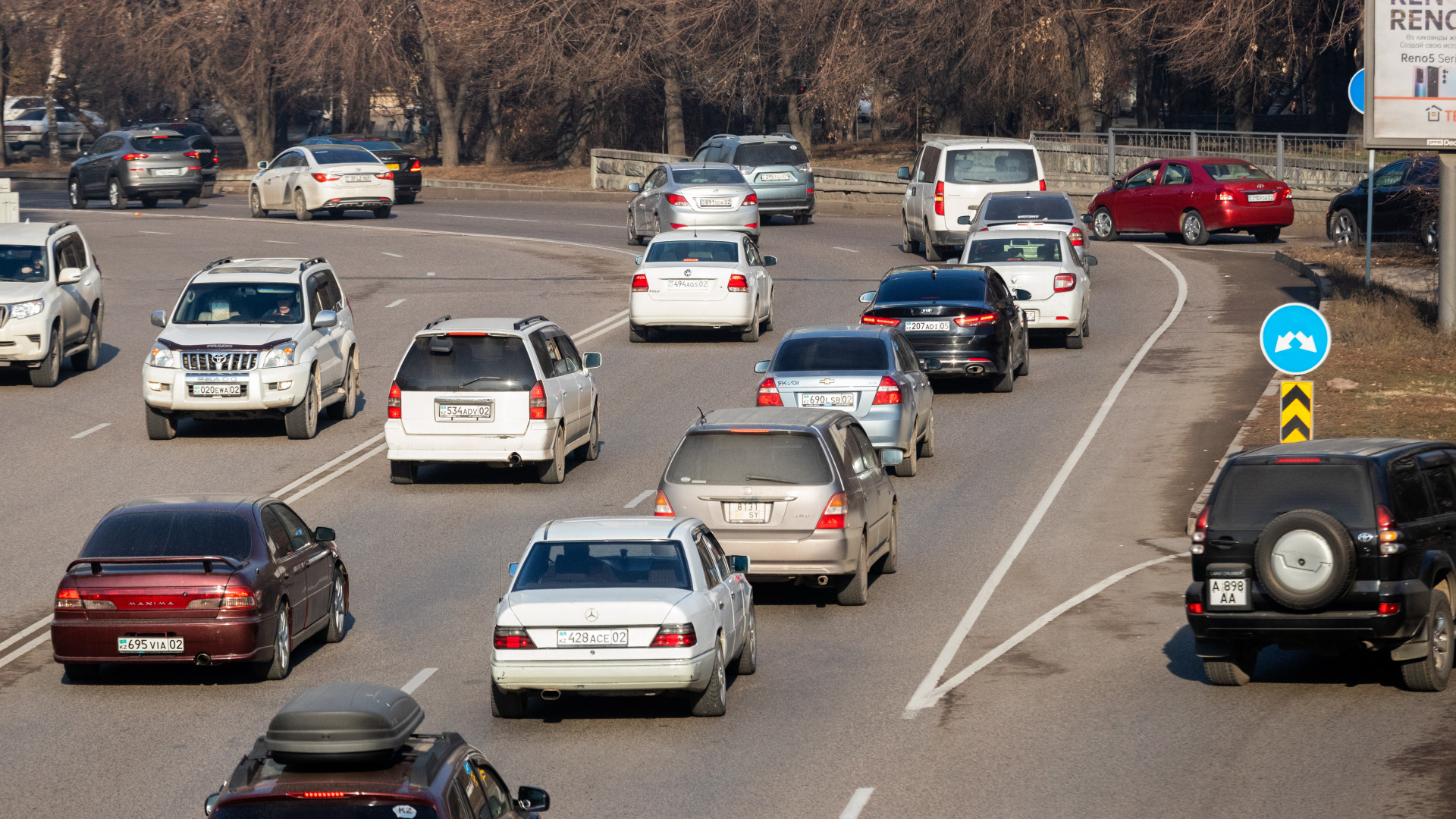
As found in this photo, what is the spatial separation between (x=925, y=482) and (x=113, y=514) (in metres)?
9.33

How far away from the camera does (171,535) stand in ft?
43.3

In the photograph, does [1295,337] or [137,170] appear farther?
[137,170]

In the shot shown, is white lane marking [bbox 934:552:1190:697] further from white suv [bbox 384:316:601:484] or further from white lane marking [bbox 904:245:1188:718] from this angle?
white suv [bbox 384:316:601:484]

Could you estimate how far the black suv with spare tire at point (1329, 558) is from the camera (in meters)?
12.0

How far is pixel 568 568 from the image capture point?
39.6 ft

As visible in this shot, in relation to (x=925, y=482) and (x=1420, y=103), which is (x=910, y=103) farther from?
(x=925, y=482)

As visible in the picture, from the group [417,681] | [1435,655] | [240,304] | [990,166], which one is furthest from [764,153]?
[1435,655]

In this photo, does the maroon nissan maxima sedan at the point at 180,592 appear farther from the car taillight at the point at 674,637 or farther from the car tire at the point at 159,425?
the car tire at the point at 159,425

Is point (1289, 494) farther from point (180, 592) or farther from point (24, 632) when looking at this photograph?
point (24, 632)

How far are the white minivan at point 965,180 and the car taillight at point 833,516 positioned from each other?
20.3m

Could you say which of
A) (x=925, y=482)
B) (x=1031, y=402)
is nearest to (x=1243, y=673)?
(x=925, y=482)

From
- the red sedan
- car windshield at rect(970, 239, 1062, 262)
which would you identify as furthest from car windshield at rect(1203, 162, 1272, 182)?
car windshield at rect(970, 239, 1062, 262)

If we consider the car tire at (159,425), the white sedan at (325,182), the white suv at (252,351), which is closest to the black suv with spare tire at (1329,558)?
the white suv at (252,351)

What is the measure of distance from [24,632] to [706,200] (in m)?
22.8
